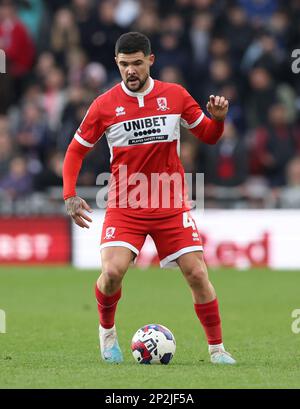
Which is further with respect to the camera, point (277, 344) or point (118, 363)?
point (277, 344)

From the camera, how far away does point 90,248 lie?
18.6 meters

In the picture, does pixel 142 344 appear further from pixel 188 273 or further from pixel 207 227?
pixel 207 227

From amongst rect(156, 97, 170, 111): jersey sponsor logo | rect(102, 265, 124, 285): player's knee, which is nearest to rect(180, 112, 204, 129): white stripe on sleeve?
rect(156, 97, 170, 111): jersey sponsor logo

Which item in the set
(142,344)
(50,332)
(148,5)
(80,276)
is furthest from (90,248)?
(142,344)

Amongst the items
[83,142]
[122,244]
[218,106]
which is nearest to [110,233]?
[122,244]

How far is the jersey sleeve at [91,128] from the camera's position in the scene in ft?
29.4

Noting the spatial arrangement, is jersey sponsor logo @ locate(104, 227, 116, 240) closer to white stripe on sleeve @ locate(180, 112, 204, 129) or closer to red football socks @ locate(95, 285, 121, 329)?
red football socks @ locate(95, 285, 121, 329)

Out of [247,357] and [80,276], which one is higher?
[247,357]

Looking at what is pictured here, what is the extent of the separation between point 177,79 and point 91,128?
393 inches

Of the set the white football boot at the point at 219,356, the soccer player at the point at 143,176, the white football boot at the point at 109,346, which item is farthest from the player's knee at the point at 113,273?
the white football boot at the point at 219,356

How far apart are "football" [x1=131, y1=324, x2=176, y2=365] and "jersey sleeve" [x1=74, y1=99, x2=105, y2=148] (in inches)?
59.0

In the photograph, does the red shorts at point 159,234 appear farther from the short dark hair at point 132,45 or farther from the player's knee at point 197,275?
the short dark hair at point 132,45

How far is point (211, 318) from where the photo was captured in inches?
352

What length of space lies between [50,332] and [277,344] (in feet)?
7.46
